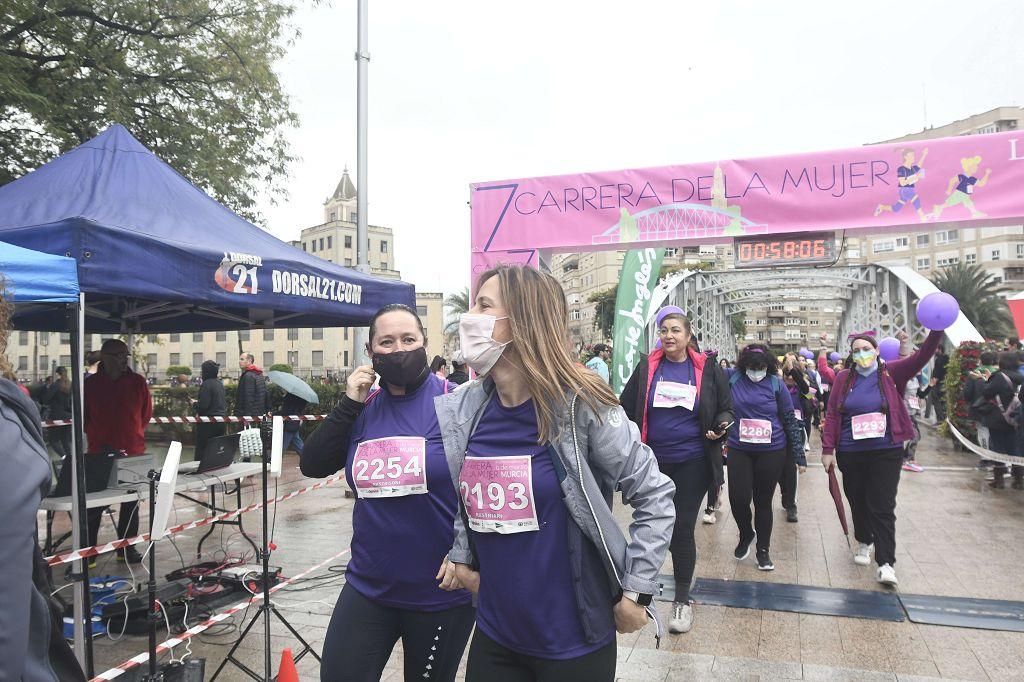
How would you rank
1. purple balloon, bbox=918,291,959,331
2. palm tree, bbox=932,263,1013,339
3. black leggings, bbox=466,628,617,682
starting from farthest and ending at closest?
palm tree, bbox=932,263,1013,339
purple balloon, bbox=918,291,959,331
black leggings, bbox=466,628,617,682

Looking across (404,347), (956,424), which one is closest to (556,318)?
(404,347)

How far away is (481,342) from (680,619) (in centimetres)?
325

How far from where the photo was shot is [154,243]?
4441 millimetres

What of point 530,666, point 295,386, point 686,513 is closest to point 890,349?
point 686,513

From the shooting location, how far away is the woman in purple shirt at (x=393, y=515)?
2666 millimetres

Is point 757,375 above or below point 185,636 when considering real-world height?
above

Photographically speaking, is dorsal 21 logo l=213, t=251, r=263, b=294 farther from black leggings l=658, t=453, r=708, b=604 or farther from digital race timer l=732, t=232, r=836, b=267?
digital race timer l=732, t=232, r=836, b=267

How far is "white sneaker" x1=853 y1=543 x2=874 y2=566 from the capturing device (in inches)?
239

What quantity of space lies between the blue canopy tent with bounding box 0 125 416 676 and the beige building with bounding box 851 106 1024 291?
7976 centimetres

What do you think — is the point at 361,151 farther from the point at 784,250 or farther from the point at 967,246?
the point at 967,246

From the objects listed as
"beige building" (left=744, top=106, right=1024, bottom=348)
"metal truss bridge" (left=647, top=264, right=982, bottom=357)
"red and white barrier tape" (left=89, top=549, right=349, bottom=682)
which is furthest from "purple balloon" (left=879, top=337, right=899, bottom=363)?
"beige building" (left=744, top=106, right=1024, bottom=348)

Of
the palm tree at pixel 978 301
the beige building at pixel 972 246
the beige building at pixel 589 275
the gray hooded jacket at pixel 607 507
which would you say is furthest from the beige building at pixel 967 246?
the gray hooded jacket at pixel 607 507

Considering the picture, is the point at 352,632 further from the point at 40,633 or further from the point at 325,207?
the point at 325,207

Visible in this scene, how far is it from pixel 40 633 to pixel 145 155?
5.30m
